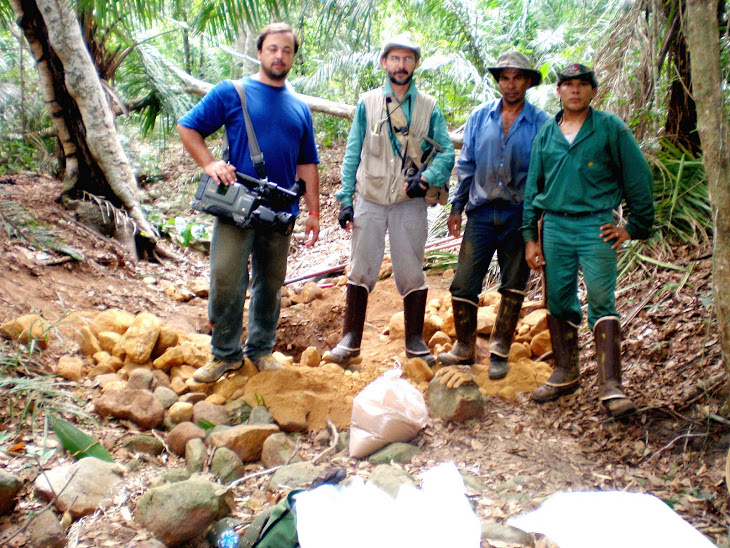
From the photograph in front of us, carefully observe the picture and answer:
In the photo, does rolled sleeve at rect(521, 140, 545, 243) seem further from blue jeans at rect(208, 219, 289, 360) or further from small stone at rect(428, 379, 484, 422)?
blue jeans at rect(208, 219, 289, 360)

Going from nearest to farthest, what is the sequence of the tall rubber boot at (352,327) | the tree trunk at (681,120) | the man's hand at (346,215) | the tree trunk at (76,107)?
the man's hand at (346,215), the tall rubber boot at (352,327), the tree trunk at (681,120), the tree trunk at (76,107)

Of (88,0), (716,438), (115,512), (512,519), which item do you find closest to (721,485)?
(716,438)

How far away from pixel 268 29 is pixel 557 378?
8.12 feet

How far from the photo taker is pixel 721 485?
2631mm

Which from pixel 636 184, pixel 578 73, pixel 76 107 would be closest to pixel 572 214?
pixel 636 184

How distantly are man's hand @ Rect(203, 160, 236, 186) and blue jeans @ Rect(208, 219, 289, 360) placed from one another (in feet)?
0.77

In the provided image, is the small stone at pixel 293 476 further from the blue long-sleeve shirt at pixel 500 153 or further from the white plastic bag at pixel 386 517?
the blue long-sleeve shirt at pixel 500 153

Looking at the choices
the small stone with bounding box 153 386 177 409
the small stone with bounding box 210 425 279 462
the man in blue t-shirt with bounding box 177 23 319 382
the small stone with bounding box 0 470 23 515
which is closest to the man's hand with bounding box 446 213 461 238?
the man in blue t-shirt with bounding box 177 23 319 382

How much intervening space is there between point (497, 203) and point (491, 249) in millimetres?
273

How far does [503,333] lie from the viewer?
381cm

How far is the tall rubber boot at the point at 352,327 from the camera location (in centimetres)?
388

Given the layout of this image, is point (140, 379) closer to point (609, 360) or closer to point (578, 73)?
point (609, 360)

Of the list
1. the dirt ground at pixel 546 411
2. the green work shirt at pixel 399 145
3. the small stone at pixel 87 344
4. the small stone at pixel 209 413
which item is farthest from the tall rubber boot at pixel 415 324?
the small stone at pixel 87 344

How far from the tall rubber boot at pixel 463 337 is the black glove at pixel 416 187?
0.68 metres
